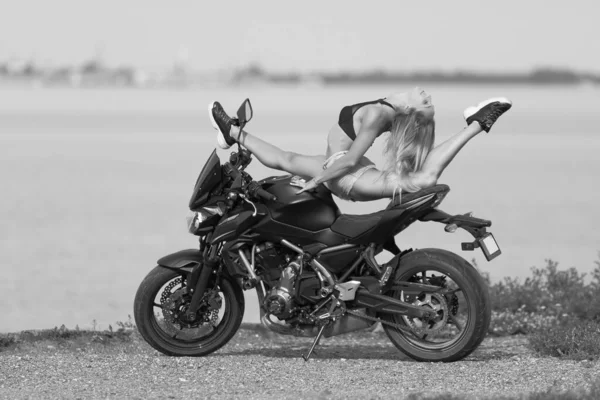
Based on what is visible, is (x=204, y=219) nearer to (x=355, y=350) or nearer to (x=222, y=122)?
(x=222, y=122)

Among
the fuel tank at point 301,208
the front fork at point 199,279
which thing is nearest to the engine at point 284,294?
the fuel tank at point 301,208

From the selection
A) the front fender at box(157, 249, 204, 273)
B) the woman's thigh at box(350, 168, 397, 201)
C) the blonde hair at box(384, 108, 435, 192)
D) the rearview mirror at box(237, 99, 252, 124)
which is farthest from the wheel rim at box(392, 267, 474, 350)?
the rearview mirror at box(237, 99, 252, 124)

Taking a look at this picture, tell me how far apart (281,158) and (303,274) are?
861 millimetres

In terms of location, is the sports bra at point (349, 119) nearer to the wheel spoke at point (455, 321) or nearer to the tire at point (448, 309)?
the tire at point (448, 309)

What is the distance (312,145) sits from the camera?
37156 mm

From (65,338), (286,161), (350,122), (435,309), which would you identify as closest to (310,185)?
(286,161)

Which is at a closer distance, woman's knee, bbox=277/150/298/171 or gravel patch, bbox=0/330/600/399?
gravel patch, bbox=0/330/600/399

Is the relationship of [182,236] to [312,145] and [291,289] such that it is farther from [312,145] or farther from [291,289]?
[312,145]

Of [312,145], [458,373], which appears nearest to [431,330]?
[458,373]

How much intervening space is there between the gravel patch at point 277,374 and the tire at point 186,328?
122 millimetres

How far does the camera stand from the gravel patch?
7.29 metres

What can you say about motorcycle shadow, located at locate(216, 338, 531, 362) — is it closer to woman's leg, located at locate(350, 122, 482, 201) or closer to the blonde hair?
woman's leg, located at locate(350, 122, 482, 201)

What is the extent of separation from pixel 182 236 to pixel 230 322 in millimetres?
9626

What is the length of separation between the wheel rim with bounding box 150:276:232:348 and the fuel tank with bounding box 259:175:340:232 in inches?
29.9
